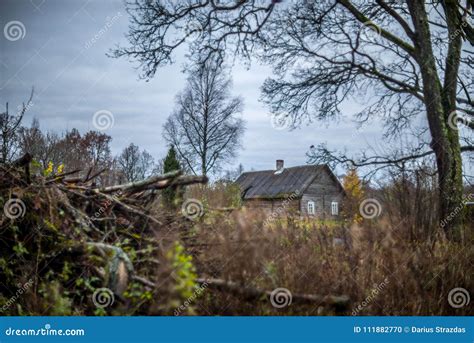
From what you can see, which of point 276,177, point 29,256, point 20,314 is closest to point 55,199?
point 29,256

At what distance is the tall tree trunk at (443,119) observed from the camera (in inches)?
308

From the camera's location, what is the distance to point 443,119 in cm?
856

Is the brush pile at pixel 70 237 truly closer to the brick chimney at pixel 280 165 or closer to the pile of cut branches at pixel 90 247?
the pile of cut branches at pixel 90 247

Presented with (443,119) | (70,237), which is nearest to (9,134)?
(70,237)

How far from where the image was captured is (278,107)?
10.4 metres

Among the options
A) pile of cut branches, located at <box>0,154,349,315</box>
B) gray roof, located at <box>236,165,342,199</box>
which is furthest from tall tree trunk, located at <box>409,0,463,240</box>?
gray roof, located at <box>236,165,342,199</box>

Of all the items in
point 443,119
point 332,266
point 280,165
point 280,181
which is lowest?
point 332,266

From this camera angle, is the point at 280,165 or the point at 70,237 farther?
the point at 280,165

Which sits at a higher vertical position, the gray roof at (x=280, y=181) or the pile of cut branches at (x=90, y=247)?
the gray roof at (x=280, y=181)

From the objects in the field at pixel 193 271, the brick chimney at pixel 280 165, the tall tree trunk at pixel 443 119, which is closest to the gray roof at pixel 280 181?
the brick chimney at pixel 280 165

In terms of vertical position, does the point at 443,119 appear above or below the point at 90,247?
above

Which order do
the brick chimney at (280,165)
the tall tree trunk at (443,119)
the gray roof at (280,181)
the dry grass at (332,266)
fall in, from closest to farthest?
the dry grass at (332,266) → the tall tree trunk at (443,119) → the gray roof at (280,181) → the brick chimney at (280,165)

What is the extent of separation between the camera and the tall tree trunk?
7.82 m

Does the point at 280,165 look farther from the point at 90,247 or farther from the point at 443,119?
the point at 90,247
